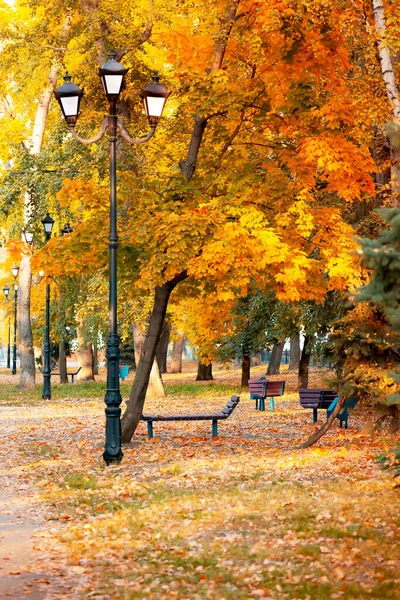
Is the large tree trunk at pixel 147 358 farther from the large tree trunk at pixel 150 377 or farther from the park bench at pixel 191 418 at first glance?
the large tree trunk at pixel 150 377

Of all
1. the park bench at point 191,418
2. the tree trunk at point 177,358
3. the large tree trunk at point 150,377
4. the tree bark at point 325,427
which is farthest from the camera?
the tree trunk at point 177,358

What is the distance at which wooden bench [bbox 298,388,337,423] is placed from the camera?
21234 mm

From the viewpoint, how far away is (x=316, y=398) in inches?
843

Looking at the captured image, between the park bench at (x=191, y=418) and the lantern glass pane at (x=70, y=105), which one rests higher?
the lantern glass pane at (x=70, y=105)

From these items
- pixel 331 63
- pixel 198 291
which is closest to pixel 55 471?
pixel 198 291

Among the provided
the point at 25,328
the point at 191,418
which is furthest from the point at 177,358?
the point at 191,418

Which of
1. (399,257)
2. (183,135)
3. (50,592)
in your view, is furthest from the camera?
(183,135)

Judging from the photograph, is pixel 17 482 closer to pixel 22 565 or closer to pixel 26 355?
pixel 22 565

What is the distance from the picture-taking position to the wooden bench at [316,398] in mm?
21234

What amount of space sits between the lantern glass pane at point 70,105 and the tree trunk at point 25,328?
24881 millimetres

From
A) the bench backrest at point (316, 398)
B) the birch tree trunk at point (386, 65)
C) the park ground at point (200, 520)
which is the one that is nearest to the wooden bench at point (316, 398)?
the bench backrest at point (316, 398)

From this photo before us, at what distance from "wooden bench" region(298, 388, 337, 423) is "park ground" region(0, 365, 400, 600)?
186cm

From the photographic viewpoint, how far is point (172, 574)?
27.7 feet

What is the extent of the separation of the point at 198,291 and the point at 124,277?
6.94 feet
